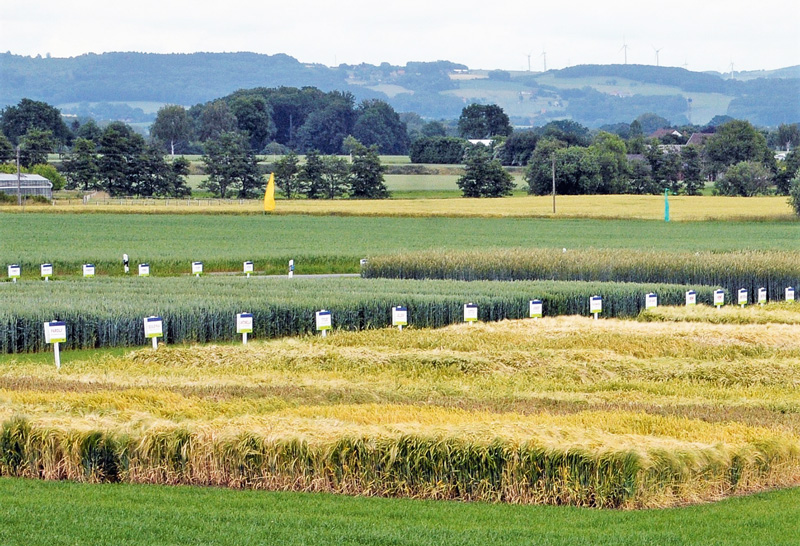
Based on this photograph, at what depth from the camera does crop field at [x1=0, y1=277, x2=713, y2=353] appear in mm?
27094

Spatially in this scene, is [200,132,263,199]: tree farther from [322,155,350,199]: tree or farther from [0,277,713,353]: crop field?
[0,277,713,353]: crop field

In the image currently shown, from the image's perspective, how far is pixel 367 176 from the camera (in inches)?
4675

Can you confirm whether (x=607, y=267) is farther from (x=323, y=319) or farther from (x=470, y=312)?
(x=323, y=319)

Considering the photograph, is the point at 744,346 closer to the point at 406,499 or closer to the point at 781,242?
the point at 406,499

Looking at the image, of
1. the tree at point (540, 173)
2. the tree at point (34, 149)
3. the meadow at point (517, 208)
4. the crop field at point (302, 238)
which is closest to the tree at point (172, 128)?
the tree at point (34, 149)

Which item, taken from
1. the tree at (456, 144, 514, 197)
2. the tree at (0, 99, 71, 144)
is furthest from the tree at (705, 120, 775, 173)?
the tree at (0, 99, 71, 144)

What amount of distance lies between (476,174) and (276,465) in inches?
4278

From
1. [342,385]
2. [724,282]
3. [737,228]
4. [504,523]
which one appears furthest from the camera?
[737,228]

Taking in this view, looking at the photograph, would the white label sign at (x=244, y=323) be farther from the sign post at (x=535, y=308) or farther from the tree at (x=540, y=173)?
the tree at (x=540, y=173)

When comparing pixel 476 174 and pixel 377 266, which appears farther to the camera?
pixel 476 174

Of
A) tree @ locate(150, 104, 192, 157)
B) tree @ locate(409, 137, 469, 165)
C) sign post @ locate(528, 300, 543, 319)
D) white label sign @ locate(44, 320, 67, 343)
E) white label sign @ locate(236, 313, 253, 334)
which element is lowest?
sign post @ locate(528, 300, 543, 319)

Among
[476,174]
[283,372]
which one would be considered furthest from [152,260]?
[476,174]

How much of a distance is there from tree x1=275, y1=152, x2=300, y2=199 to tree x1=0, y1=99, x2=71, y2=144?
171 ft

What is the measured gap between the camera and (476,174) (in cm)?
12044
